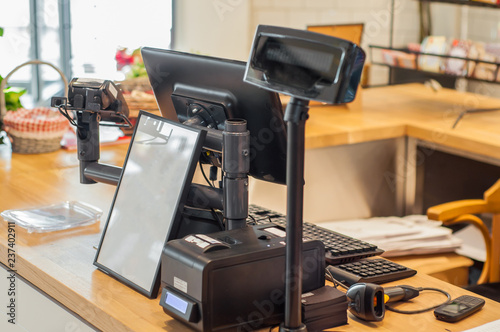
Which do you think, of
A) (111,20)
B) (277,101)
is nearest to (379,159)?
(277,101)

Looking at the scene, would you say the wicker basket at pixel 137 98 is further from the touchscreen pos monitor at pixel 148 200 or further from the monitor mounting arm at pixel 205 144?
the touchscreen pos monitor at pixel 148 200

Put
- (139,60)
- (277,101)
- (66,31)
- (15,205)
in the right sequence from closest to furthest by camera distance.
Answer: (277,101), (15,205), (139,60), (66,31)

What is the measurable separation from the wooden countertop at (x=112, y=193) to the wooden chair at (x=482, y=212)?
0.67ft

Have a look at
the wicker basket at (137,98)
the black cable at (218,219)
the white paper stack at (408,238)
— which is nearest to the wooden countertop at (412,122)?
the white paper stack at (408,238)

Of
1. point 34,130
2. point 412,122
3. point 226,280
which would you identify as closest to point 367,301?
point 226,280

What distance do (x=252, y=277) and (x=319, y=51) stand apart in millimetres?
386

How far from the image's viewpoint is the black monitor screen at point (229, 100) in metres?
1.25

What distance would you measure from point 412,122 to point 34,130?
146 cm

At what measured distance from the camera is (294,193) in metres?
0.95

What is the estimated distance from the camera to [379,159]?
282cm

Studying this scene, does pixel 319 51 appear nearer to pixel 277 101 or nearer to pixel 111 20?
pixel 277 101

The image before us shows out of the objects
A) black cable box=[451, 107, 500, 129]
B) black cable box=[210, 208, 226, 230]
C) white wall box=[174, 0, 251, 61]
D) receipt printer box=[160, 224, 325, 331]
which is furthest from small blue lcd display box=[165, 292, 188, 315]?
white wall box=[174, 0, 251, 61]

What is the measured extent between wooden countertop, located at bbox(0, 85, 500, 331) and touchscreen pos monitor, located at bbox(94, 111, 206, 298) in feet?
0.14

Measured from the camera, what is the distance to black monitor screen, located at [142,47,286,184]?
1250 mm
